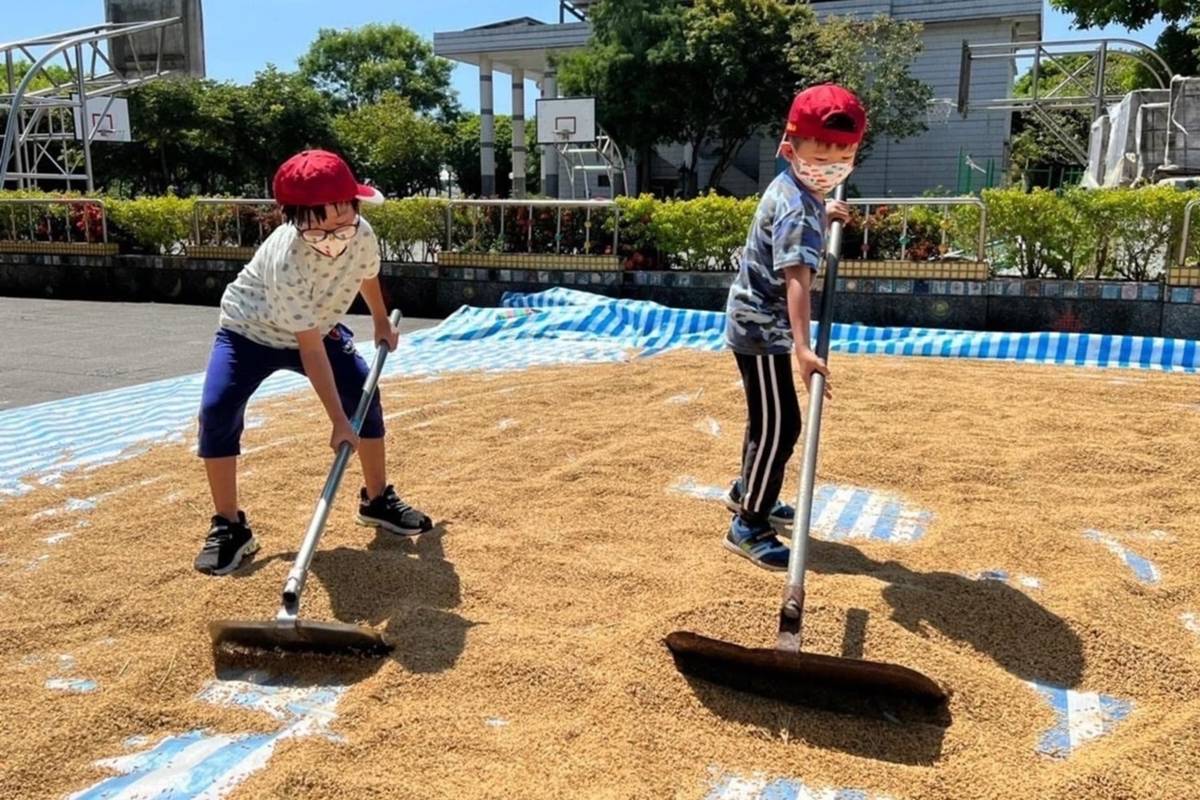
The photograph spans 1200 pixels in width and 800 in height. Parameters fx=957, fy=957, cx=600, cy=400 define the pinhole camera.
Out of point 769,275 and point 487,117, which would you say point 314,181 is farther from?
point 487,117

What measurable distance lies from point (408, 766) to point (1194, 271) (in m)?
7.15

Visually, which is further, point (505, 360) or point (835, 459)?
point (505, 360)

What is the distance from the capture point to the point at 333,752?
1999 mm

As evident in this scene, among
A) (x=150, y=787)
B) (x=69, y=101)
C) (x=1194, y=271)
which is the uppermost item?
(x=69, y=101)

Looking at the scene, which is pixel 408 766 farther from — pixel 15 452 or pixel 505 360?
pixel 505 360

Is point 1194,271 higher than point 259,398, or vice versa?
point 1194,271

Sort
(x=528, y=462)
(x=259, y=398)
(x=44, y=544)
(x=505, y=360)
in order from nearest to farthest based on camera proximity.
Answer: (x=44, y=544)
(x=528, y=462)
(x=259, y=398)
(x=505, y=360)

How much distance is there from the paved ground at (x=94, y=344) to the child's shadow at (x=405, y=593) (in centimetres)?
366

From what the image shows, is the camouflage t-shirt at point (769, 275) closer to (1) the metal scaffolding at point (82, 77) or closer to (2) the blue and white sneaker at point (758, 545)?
(2) the blue and white sneaker at point (758, 545)

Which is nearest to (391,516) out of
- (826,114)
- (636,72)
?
(826,114)

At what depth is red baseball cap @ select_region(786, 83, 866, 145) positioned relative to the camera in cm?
267

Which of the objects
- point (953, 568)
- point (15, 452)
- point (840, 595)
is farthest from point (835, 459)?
point (15, 452)

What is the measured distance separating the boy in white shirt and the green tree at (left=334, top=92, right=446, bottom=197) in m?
39.0

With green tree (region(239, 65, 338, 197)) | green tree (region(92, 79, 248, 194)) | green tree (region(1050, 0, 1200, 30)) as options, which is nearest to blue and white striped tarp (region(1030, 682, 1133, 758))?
green tree (region(1050, 0, 1200, 30))
